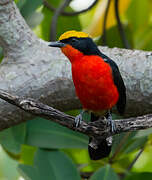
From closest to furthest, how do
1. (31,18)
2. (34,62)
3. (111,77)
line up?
1. (111,77)
2. (34,62)
3. (31,18)

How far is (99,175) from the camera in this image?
2.69 metres

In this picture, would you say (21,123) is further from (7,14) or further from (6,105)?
(7,14)

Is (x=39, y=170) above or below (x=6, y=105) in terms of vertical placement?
below

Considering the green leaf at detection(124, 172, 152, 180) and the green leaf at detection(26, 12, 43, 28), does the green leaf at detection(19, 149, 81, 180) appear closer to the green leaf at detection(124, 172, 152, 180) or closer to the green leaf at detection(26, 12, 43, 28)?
the green leaf at detection(124, 172, 152, 180)

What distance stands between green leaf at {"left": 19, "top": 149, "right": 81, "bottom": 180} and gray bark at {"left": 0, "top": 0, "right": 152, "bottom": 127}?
312 mm

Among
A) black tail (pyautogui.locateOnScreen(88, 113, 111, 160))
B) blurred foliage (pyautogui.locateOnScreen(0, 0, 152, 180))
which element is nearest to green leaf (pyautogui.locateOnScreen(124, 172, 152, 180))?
blurred foliage (pyautogui.locateOnScreen(0, 0, 152, 180))

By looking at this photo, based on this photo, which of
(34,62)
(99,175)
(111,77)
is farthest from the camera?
(34,62)

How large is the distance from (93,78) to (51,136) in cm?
65

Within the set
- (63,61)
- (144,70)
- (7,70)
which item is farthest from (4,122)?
(144,70)

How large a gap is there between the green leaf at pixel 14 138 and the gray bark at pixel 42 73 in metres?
0.11

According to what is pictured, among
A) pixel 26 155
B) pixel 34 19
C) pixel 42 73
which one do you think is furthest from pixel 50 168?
pixel 34 19

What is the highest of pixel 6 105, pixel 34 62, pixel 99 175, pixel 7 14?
pixel 7 14

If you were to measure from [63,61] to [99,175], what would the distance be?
829mm

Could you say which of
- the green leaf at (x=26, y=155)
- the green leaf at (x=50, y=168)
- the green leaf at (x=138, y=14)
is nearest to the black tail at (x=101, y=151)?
the green leaf at (x=50, y=168)
